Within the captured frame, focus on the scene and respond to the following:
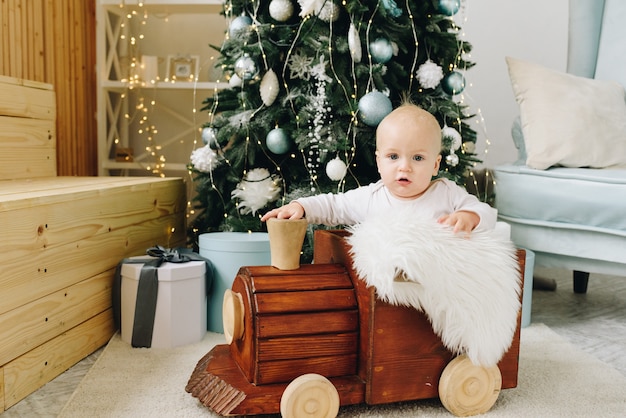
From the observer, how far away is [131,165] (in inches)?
96.7

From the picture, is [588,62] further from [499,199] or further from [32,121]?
[32,121]

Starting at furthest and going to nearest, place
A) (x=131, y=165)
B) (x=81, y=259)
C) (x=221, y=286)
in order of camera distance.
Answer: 1. (x=131, y=165)
2. (x=221, y=286)
3. (x=81, y=259)

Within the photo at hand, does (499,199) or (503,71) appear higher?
(503,71)

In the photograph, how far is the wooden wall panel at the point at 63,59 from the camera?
189 cm

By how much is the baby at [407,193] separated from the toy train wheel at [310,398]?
1.09 feet

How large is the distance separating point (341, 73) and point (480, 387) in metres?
0.97

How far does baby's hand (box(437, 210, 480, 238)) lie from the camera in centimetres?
110

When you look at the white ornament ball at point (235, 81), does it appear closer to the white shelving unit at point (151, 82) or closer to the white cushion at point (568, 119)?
the white shelving unit at point (151, 82)

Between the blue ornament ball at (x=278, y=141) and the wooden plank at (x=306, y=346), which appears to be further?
the blue ornament ball at (x=278, y=141)

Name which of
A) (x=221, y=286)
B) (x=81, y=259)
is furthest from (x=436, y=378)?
(x=81, y=259)

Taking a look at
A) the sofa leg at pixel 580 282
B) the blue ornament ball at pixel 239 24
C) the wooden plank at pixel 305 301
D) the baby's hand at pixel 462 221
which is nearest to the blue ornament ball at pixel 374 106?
the blue ornament ball at pixel 239 24

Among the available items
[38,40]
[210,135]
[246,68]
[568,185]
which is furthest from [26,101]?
[568,185]

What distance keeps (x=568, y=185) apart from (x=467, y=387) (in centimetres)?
88

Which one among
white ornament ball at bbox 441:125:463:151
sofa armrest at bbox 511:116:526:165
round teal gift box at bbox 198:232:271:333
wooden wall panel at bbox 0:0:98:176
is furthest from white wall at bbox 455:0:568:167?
wooden wall panel at bbox 0:0:98:176
